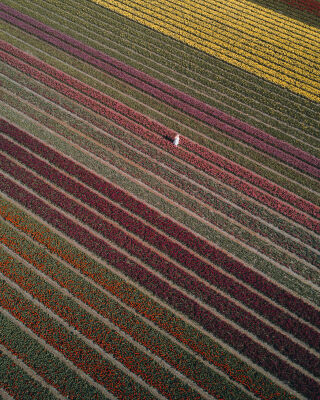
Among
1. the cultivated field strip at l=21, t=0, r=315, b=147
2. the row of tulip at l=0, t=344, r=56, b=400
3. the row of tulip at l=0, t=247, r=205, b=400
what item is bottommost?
the row of tulip at l=0, t=344, r=56, b=400

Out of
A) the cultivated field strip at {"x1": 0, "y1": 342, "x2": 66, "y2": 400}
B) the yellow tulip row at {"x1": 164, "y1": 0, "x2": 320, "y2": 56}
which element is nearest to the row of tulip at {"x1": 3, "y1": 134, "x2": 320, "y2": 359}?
the cultivated field strip at {"x1": 0, "y1": 342, "x2": 66, "y2": 400}

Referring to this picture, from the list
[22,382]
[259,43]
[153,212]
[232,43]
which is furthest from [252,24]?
[22,382]

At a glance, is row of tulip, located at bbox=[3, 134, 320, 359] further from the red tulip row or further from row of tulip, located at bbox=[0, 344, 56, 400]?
row of tulip, located at bbox=[0, 344, 56, 400]

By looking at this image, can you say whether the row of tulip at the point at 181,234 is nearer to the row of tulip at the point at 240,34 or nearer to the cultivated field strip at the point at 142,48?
the cultivated field strip at the point at 142,48

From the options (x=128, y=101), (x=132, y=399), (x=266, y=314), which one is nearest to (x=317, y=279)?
(x=266, y=314)

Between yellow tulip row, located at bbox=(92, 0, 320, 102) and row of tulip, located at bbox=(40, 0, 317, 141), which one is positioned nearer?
row of tulip, located at bbox=(40, 0, 317, 141)

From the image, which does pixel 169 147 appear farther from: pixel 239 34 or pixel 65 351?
pixel 239 34
